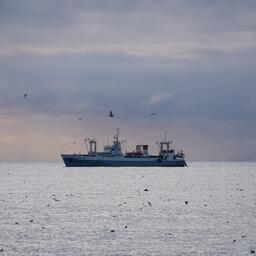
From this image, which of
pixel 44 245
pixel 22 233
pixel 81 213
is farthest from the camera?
pixel 81 213

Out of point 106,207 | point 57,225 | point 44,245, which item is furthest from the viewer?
point 106,207

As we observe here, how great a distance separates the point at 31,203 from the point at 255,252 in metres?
63.7

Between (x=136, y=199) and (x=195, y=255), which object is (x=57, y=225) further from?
(x=136, y=199)

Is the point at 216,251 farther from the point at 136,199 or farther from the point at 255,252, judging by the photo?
the point at 136,199

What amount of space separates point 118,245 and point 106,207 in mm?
45578

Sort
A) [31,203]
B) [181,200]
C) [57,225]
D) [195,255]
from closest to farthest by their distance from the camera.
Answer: [195,255] → [57,225] → [31,203] → [181,200]

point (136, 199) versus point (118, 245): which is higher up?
point (136, 199)

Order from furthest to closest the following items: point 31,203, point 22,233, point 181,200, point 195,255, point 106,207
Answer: point 181,200, point 31,203, point 106,207, point 22,233, point 195,255

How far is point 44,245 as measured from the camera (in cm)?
7050

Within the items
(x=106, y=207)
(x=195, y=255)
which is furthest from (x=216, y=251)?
(x=106, y=207)

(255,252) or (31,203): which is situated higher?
(31,203)

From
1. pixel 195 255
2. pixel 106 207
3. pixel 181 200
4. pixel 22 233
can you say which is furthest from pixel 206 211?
pixel 195 255

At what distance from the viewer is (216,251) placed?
67.5 m

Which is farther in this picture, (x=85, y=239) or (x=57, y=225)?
(x=57, y=225)
